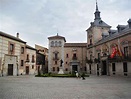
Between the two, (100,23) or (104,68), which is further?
(100,23)

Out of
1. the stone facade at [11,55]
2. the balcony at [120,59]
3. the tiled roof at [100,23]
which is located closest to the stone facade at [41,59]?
the stone facade at [11,55]

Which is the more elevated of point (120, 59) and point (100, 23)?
point (100, 23)

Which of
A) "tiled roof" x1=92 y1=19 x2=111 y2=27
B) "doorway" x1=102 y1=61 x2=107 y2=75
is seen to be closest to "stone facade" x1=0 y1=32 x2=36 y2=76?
"doorway" x1=102 y1=61 x2=107 y2=75

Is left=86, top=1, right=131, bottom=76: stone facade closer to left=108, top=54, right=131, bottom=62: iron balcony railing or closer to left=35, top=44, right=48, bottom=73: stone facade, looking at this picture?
left=108, top=54, right=131, bottom=62: iron balcony railing

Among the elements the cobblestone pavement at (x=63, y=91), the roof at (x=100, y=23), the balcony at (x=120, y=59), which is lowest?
the cobblestone pavement at (x=63, y=91)

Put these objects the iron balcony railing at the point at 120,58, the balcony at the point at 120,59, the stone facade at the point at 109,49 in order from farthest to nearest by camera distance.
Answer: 1. the stone facade at the point at 109,49
2. the iron balcony railing at the point at 120,58
3. the balcony at the point at 120,59

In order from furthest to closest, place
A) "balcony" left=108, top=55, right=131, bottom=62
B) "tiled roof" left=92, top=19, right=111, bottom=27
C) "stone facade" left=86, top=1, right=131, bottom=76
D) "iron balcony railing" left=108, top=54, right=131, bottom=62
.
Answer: "tiled roof" left=92, top=19, right=111, bottom=27
"stone facade" left=86, top=1, right=131, bottom=76
"iron balcony railing" left=108, top=54, right=131, bottom=62
"balcony" left=108, top=55, right=131, bottom=62

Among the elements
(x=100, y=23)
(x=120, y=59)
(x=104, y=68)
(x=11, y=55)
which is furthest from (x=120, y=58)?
(x=11, y=55)

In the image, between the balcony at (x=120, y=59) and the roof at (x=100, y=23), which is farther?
the roof at (x=100, y=23)

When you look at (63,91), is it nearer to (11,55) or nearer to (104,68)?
(11,55)

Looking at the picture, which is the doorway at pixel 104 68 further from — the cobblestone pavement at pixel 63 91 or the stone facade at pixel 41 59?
the cobblestone pavement at pixel 63 91

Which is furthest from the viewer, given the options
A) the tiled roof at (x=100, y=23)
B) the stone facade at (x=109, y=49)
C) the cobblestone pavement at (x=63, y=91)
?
the tiled roof at (x=100, y=23)

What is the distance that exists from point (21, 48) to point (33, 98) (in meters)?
24.1

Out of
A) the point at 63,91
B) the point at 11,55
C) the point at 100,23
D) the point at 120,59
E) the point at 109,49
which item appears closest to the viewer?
the point at 63,91
